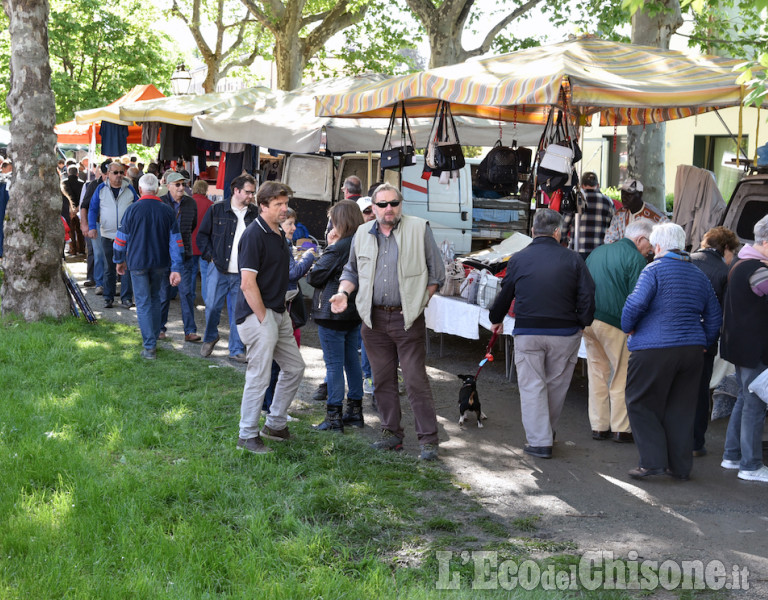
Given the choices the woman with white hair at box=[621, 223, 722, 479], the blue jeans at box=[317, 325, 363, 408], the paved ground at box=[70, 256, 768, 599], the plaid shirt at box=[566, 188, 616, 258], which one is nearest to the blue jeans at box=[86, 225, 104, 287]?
the paved ground at box=[70, 256, 768, 599]

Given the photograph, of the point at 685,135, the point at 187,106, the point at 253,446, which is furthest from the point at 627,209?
the point at 685,135

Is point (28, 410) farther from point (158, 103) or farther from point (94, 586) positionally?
point (158, 103)

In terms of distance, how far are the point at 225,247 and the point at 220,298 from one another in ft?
2.30

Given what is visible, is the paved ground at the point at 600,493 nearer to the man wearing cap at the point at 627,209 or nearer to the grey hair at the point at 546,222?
the grey hair at the point at 546,222

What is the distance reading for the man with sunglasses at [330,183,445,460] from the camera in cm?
668

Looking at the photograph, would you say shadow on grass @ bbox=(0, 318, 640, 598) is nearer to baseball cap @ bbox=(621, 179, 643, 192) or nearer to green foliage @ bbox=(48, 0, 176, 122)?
baseball cap @ bbox=(621, 179, 643, 192)

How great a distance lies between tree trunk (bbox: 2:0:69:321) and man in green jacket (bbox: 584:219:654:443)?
22.8 ft

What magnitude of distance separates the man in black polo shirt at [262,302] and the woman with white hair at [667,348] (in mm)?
2416

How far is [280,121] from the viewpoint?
12.8 m

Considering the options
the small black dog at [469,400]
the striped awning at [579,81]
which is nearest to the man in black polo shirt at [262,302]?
the small black dog at [469,400]

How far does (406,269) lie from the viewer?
6668mm

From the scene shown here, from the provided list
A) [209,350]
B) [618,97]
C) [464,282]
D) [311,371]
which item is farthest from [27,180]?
[618,97]

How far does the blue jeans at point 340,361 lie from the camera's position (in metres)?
7.39

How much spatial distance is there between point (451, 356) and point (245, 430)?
14.6 ft
